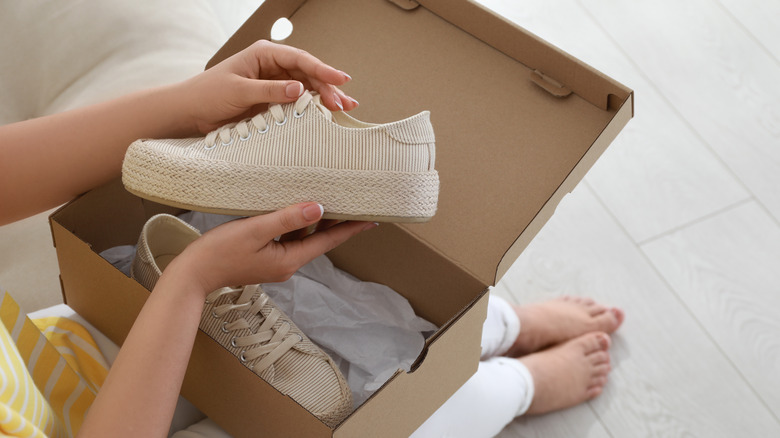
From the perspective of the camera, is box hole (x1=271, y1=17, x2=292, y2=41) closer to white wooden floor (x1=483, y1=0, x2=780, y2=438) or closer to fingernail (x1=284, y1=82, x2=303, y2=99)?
fingernail (x1=284, y1=82, x2=303, y2=99)

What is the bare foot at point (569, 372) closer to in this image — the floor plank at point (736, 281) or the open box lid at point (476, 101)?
the floor plank at point (736, 281)

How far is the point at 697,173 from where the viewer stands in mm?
1142

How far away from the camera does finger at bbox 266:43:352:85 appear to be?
0.62 m

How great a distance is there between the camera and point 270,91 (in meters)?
0.60

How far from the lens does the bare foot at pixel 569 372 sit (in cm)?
96

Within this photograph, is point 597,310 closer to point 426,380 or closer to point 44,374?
point 426,380

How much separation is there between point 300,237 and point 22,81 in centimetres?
47

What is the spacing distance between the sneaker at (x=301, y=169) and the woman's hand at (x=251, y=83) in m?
0.03

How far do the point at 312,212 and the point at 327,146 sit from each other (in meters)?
0.06

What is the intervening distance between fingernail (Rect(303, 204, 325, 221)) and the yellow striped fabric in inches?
9.3

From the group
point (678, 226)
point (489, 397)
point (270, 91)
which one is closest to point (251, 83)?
point (270, 91)

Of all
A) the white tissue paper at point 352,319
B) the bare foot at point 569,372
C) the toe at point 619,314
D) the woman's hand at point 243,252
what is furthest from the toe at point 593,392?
the woman's hand at point 243,252

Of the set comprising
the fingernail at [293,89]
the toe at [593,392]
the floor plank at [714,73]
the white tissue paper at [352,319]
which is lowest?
the toe at [593,392]

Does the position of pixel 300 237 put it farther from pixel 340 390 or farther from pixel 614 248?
pixel 614 248
